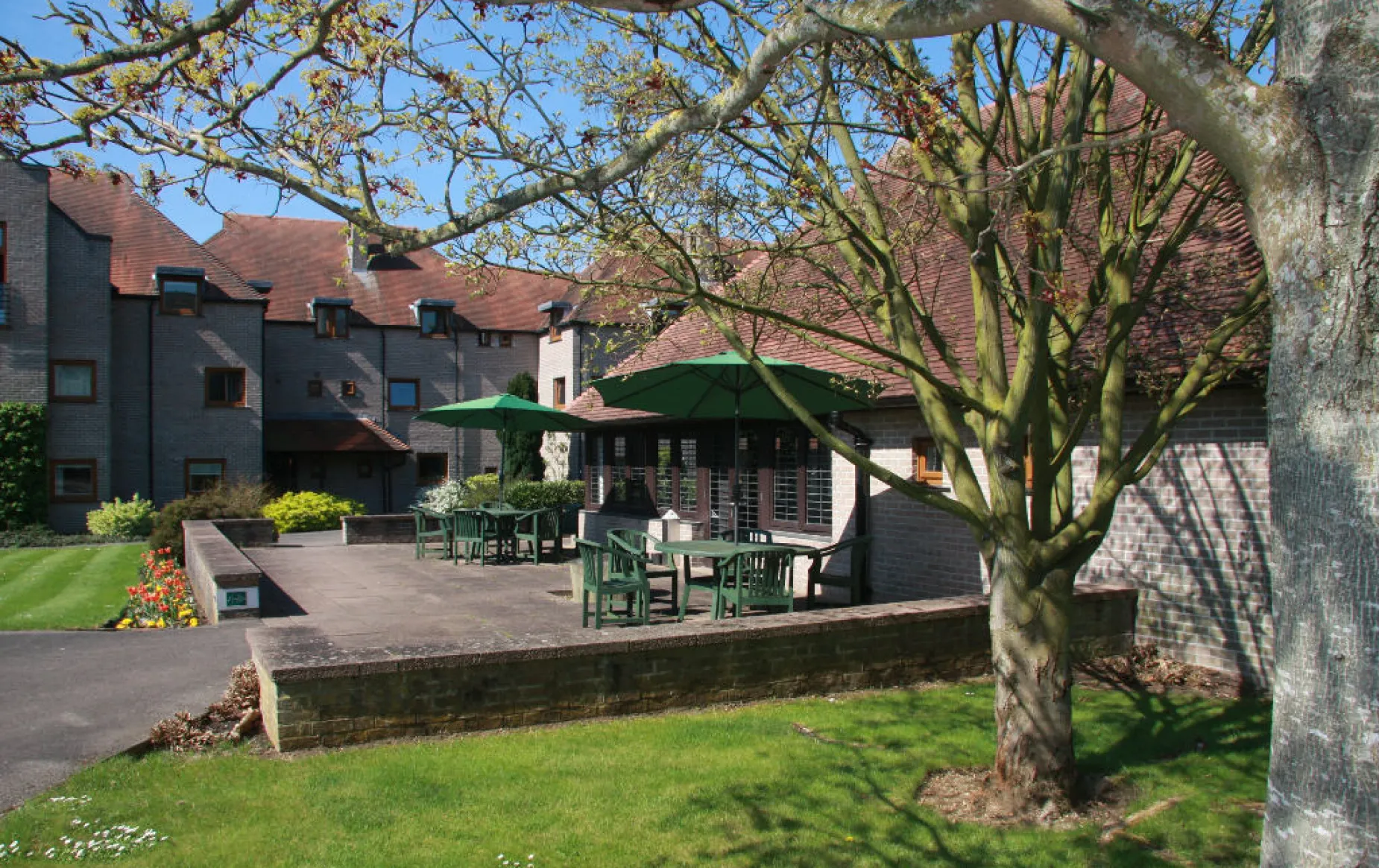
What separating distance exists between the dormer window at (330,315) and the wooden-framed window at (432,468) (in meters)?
4.72

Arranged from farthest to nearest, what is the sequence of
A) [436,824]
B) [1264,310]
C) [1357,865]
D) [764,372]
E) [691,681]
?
[691,681] → [1264,310] → [764,372] → [436,824] → [1357,865]

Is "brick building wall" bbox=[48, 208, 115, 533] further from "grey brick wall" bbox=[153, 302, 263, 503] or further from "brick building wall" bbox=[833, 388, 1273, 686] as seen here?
"brick building wall" bbox=[833, 388, 1273, 686]

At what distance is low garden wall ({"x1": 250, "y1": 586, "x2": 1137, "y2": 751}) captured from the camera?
6.05 metres

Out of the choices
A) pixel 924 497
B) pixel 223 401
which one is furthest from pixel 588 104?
pixel 223 401

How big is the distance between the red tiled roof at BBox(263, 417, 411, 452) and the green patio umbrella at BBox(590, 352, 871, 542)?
2164cm

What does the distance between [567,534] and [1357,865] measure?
→ 2241 cm

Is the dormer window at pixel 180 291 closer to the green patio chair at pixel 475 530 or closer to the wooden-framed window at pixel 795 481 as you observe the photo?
the green patio chair at pixel 475 530

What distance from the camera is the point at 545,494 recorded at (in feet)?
89.4

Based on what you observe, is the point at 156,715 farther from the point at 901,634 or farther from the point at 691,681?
the point at 901,634

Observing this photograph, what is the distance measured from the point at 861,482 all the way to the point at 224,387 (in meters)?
22.8

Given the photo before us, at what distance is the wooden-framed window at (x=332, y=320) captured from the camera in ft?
106

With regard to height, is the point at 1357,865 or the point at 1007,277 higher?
the point at 1007,277

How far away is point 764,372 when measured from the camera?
224 inches

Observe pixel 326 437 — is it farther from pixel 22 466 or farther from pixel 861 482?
pixel 861 482
